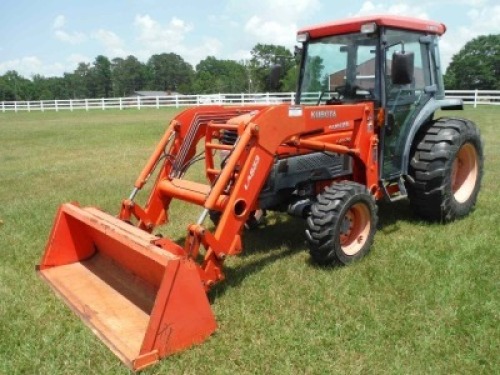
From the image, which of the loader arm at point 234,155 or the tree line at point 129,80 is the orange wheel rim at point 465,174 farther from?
the tree line at point 129,80

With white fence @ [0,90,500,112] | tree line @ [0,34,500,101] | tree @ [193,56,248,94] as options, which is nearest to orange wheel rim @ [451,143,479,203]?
white fence @ [0,90,500,112]

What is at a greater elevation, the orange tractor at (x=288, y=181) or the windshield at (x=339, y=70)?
the windshield at (x=339, y=70)

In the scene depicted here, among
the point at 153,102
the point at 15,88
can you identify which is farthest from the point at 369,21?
the point at 15,88

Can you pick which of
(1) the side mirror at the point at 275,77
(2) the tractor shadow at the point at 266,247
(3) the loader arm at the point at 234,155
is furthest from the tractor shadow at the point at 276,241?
(1) the side mirror at the point at 275,77

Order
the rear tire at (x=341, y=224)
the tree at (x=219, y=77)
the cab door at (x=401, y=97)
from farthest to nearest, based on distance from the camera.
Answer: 1. the tree at (x=219, y=77)
2. the cab door at (x=401, y=97)
3. the rear tire at (x=341, y=224)

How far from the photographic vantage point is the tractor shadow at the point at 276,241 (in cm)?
460

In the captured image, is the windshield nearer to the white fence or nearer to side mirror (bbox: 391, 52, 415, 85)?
side mirror (bbox: 391, 52, 415, 85)

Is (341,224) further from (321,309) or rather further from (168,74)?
(168,74)

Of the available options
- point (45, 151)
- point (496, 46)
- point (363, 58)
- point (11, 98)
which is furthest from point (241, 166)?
point (11, 98)

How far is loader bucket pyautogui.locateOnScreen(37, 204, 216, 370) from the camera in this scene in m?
3.33

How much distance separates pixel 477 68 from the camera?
6072cm

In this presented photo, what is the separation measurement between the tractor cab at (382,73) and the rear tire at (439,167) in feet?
0.62

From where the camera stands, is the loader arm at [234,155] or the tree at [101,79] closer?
the loader arm at [234,155]

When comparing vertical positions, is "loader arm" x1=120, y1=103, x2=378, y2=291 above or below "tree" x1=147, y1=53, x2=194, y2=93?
below
